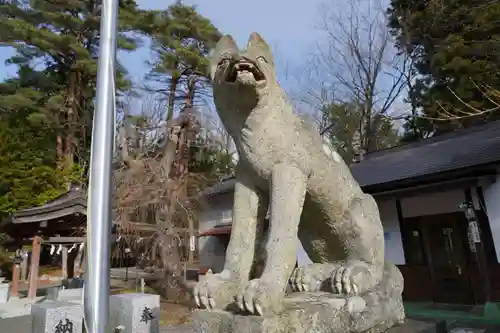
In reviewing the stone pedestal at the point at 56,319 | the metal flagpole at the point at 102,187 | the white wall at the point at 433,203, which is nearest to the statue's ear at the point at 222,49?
the metal flagpole at the point at 102,187

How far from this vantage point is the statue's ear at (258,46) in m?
1.99

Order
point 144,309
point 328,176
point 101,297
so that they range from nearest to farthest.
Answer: point 101,297 < point 328,176 < point 144,309

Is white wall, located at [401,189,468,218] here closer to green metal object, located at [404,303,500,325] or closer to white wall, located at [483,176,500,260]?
white wall, located at [483,176,500,260]

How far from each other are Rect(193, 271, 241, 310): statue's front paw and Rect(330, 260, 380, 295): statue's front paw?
0.52 metres

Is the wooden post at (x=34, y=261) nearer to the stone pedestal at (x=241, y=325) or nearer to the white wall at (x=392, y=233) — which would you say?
the white wall at (x=392, y=233)

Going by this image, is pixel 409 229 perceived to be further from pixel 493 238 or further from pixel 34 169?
pixel 34 169

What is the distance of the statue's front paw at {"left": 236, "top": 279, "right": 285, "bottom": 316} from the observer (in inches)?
60.7

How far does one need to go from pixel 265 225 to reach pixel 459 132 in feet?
37.1

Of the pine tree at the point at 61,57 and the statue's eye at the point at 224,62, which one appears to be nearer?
the statue's eye at the point at 224,62

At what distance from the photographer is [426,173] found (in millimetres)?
8703

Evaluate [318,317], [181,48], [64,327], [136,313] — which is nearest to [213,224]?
[181,48]

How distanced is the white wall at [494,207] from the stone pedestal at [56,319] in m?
7.92

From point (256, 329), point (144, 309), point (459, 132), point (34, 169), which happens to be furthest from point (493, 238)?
point (34, 169)

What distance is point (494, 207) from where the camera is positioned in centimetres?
799
